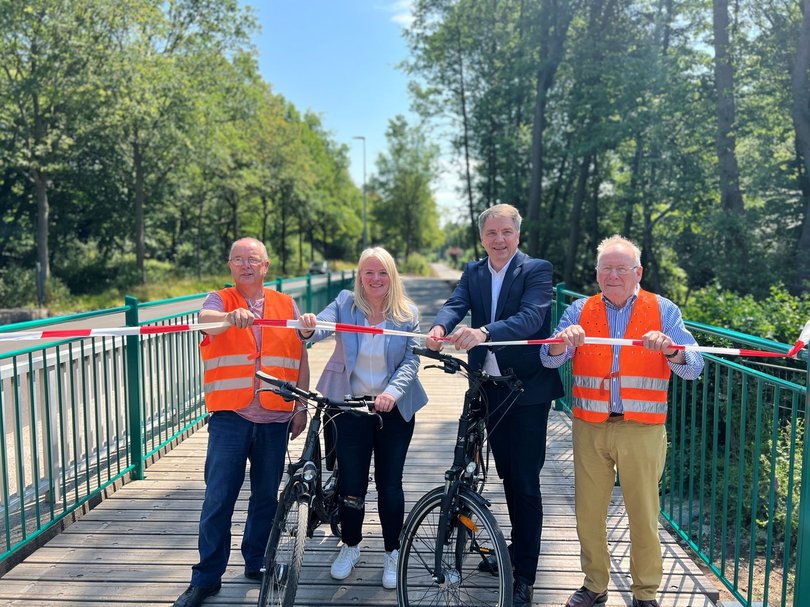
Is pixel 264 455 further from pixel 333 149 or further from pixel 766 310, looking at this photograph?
pixel 333 149

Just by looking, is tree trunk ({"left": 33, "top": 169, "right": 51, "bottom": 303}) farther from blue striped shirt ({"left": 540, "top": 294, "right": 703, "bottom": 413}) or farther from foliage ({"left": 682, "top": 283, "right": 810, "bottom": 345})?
blue striped shirt ({"left": 540, "top": 294, "right": 703, "bottom": 413})

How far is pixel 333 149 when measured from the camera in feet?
188

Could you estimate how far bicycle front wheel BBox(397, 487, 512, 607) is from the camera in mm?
2742

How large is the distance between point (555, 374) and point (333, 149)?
56.4 m

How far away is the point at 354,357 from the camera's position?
3195 millimetres

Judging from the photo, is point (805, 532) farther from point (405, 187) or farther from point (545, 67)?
point (405, 187)

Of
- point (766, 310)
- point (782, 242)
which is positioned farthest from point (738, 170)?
point (766, 310)

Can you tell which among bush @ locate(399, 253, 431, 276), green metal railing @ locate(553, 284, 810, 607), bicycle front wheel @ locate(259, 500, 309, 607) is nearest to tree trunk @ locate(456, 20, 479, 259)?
bush @ locate(399, 253, 431, 276)

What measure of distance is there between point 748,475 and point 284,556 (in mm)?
4292

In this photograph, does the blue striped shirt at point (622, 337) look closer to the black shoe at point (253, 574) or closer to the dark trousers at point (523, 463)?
the dark trousers at point (523, 463)

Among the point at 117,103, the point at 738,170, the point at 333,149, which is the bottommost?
the point at 738,170

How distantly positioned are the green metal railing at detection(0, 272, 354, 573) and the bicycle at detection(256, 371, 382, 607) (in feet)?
4.86

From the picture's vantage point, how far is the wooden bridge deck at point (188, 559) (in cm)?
319

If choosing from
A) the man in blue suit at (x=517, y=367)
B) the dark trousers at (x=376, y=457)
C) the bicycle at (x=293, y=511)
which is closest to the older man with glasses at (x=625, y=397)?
the man in blue suit at (x=517, y=367)
